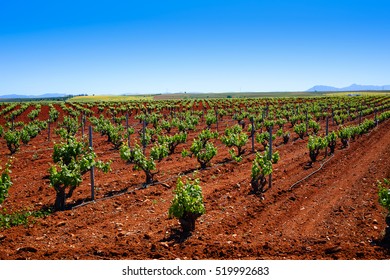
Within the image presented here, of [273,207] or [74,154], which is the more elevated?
[74,154]

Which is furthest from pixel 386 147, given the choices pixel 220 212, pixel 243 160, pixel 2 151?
pixel 2 151

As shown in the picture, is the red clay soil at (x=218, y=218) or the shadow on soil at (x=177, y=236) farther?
the shadow on soil at (x=177, y=236)

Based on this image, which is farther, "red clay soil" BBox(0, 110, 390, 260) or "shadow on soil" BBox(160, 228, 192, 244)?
"shadow on soil" BBox(160, 228, 192, 244)

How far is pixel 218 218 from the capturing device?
354 inches

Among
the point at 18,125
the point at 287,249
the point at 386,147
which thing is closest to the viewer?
the point at 287,249

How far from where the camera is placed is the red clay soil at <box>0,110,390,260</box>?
22.6ft

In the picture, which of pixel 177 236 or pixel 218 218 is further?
pixel 218 218

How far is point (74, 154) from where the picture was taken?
11.5 meters

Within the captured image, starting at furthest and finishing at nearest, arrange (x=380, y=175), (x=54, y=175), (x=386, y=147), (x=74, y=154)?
(x=386, y=147), (x=380, y=175), (x=74, y=154), (x=54, y=175)

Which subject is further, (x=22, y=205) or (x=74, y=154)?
(x=74, y=154)

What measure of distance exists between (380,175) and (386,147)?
732 cm

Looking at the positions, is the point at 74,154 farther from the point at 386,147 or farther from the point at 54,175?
the point at 386,147

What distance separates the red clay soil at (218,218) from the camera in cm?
689

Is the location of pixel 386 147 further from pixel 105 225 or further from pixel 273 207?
pixel 105 225
